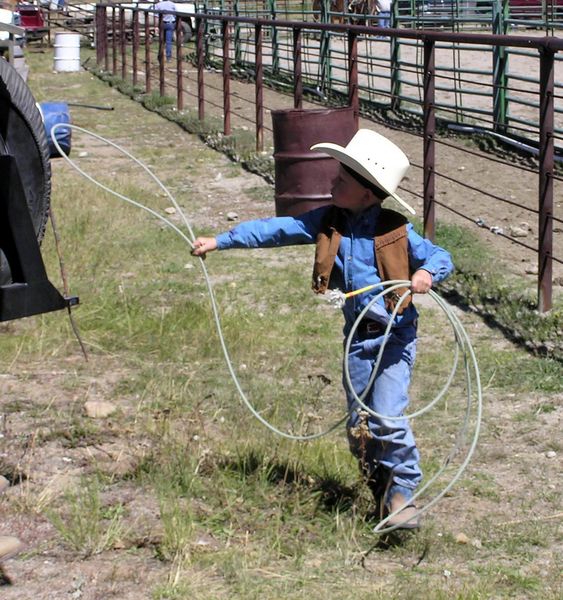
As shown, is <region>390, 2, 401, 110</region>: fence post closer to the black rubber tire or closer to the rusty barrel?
the rusty barrel

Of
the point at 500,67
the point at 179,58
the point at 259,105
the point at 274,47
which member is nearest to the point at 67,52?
the point at 274,47

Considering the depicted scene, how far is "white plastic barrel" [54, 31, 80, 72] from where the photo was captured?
2302 centimetres

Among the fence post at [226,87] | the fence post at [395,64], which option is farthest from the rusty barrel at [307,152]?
the fence post at [395,64]

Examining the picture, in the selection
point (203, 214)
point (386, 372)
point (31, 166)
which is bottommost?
point (203, 214)

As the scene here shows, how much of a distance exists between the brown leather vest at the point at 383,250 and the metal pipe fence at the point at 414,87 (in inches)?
107

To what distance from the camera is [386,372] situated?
387 centimetres

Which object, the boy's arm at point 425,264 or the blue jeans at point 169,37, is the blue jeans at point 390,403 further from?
the blue jeans at point 169,37

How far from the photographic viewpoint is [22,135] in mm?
3977

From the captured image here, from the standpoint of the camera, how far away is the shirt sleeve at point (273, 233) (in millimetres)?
3855

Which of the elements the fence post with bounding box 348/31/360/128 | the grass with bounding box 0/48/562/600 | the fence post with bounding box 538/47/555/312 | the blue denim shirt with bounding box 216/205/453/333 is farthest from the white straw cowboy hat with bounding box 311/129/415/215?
the fence post with bounding box 348/31/360/128

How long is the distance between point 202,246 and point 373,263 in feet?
1.81

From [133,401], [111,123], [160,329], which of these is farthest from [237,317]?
[111,123]

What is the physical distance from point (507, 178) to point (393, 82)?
18.1ft

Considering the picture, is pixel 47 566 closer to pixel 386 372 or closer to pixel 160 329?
pixel 386 372
